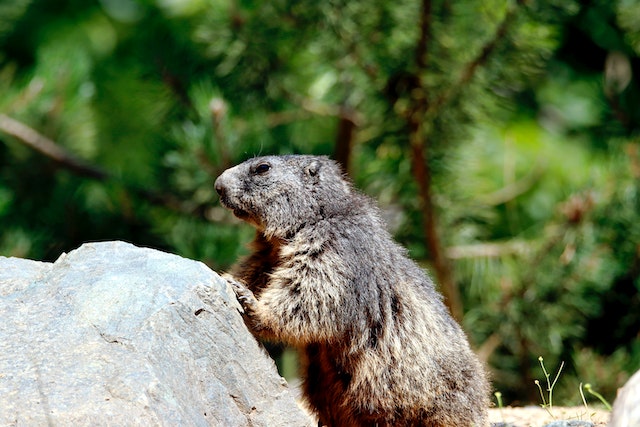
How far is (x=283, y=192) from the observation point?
20.4ft

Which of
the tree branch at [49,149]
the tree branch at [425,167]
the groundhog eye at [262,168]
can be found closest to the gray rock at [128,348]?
the groundhog eye at [262,168]

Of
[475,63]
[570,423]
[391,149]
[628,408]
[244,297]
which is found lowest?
[244,297]

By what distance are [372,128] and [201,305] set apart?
4053 mm

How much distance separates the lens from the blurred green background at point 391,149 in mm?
8305

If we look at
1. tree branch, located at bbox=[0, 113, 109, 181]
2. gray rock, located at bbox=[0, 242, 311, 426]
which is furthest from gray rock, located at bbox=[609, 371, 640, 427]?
tree branch, located at bbox=[0, 113, 109, 181]

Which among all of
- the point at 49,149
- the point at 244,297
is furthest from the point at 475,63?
the point at 49,149

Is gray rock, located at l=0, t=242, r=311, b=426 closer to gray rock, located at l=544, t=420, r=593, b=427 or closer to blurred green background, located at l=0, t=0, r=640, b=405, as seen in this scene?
gray rock, located at l=544, t=420, r=593, b=427

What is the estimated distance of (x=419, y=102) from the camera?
8.27 meters

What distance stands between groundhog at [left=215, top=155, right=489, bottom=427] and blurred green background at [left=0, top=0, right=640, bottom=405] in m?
2.33

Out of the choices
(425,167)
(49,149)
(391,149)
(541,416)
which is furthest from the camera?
(49,149)

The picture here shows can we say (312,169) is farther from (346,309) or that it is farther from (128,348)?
(128,348)

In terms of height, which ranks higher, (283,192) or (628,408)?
(628,408)

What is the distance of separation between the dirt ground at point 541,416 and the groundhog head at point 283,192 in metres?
2.08

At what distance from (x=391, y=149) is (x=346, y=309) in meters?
3.38
